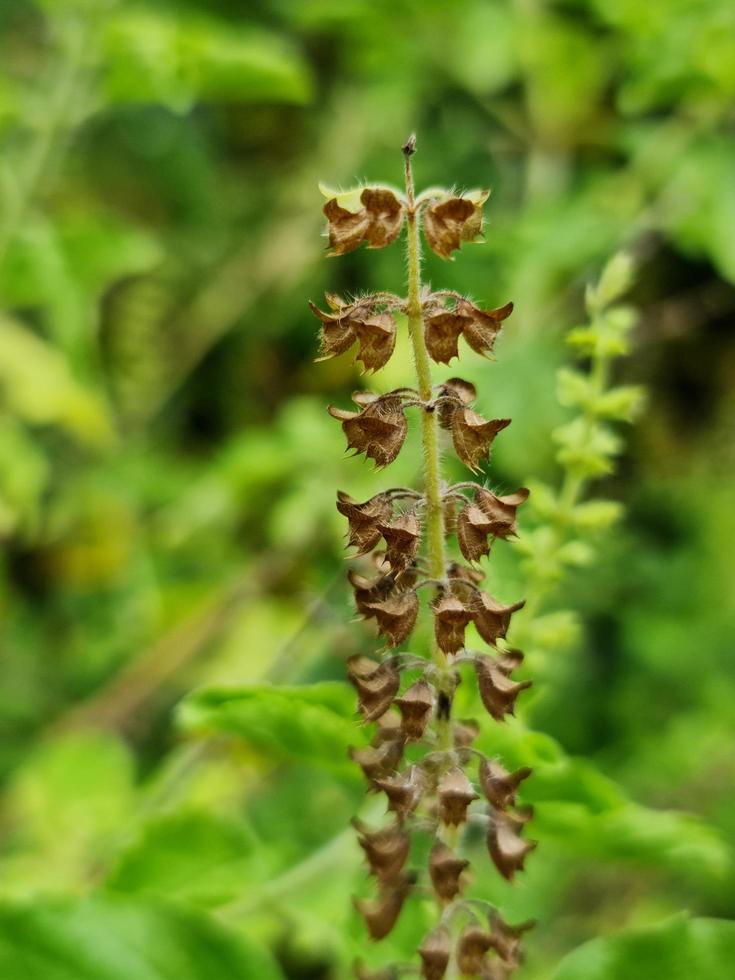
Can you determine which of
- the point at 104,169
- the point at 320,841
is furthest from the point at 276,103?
the point at 320,841

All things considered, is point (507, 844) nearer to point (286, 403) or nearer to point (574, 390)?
point (574, 390)

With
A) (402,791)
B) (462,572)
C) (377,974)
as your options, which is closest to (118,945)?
(377,974)

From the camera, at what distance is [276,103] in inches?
140

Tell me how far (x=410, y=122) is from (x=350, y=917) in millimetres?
2366

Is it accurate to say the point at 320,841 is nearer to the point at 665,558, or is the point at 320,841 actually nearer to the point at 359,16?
the point at 665,558

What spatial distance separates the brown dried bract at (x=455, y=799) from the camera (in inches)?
26.2

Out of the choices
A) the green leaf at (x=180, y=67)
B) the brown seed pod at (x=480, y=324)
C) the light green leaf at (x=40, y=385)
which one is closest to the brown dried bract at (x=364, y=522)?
the brown seed pod at (x=480, y=324)

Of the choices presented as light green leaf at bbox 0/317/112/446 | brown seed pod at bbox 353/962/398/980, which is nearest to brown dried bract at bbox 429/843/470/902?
brown seed pod at bbox 353/962/398/980

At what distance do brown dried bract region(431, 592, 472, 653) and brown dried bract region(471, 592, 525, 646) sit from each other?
13 millimetres

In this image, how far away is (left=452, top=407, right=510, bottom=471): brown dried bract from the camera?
637mm

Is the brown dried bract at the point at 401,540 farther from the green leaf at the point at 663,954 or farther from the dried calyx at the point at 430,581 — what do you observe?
the green leaf at the point at 663,954

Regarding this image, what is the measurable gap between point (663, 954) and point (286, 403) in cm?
254

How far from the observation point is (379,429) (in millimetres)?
639

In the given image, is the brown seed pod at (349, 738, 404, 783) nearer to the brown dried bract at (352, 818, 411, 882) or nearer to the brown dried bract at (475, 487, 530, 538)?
the brown dried bract at (352, 818, 411, 882)
